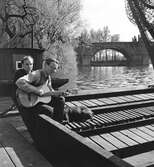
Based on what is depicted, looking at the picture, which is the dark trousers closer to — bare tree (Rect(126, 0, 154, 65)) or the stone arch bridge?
bare tree (Rect(126, 0, 154, 65))

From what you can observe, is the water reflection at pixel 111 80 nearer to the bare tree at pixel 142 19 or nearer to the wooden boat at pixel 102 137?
the bare tree at pixel 142 19

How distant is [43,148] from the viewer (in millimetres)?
3451

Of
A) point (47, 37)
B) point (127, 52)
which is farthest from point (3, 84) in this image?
point (127, 52)

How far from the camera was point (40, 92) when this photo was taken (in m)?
3.71

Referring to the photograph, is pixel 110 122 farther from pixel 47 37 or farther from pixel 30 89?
pixel 47 37

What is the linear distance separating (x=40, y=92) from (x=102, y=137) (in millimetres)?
978

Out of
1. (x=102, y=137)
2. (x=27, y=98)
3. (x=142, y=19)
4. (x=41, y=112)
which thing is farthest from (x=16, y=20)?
(x=102, y=137)

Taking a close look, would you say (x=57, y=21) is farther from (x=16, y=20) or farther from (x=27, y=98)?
(x=27, y=98)

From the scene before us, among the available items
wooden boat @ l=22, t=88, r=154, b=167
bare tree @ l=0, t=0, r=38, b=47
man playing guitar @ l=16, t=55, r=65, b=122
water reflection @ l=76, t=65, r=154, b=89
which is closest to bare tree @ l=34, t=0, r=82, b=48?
bare tree @ l=0, t=0, r=38, b=47

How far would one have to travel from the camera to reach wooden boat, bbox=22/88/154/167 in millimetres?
2338

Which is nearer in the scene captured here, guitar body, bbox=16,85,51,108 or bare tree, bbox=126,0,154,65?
guitar body, bbox=16,85,51,108

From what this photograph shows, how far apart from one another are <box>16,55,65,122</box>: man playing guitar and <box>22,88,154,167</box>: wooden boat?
220mm

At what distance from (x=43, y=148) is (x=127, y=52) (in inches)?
2182

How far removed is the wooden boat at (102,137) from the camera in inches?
92.0
